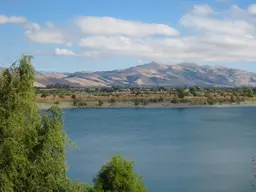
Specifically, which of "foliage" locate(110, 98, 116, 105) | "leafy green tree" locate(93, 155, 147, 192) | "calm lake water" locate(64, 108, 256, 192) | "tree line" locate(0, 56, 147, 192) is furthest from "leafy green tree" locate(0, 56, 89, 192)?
"foliage" locate(110, 98, 116, 105)

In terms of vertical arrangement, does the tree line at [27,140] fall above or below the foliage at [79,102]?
above

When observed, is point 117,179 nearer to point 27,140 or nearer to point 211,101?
point 27,140

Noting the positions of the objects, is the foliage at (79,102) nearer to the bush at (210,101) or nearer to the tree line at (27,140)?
the bush at (210,101)

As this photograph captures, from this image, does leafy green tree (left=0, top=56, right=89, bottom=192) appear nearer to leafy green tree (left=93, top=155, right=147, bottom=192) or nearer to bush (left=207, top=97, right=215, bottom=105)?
leafy green tree (left=93, top=155, right=147, bottom=192)

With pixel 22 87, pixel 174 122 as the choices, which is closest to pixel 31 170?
pixel 22 87

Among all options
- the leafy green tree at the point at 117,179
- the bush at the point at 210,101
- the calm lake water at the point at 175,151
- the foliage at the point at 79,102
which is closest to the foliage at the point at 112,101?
the foliage at the point at 79,102

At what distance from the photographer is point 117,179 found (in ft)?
51.3

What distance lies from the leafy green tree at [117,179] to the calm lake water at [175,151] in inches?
554

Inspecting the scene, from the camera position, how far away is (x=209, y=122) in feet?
245

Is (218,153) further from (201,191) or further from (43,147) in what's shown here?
(43,147)

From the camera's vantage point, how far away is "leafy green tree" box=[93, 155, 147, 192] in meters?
15.5

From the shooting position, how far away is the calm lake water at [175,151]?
31609 millimetres

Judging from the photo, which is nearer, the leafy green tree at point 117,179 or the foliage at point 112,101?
the leafy green tree at point 117,179

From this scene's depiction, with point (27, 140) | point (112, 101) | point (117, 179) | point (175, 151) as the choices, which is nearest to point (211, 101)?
point (112, 101)
